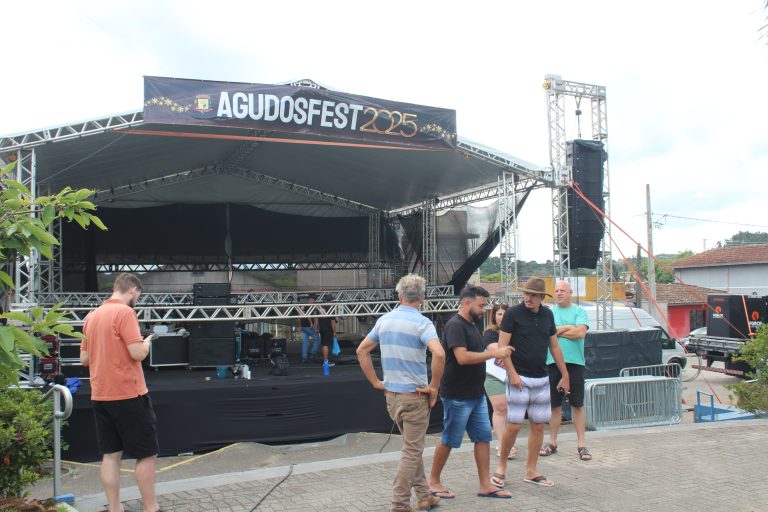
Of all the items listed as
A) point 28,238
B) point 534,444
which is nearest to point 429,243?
point 534,444

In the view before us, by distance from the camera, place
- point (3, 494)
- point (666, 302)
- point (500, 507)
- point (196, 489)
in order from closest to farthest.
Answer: point (3, 494) < point (500, 507) < point (196, 489) < point (666, 302)

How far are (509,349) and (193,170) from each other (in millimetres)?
13835

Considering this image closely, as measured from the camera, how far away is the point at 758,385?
6992 mm

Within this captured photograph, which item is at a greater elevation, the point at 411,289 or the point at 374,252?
the point at 374,252

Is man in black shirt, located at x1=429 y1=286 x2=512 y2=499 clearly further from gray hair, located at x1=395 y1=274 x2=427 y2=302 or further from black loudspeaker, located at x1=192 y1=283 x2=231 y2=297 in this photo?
black loudspeaker, located at x1=192 y1=283 x2=231 y2=297

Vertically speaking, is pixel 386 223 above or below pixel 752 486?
above

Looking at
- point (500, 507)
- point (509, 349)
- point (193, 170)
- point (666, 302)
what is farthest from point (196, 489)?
point (666, 302)

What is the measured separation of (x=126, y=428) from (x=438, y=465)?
6.10 ft

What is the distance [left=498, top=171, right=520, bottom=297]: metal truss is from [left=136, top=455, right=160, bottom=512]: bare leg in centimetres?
1001

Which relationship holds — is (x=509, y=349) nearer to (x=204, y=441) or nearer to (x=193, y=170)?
(x=204, y=441)

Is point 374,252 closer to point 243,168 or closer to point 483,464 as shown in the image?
point 243,168

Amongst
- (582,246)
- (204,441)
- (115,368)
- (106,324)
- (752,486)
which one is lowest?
(204,441)

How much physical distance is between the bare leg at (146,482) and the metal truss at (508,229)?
10.0m

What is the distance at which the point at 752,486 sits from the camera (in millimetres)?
4012
